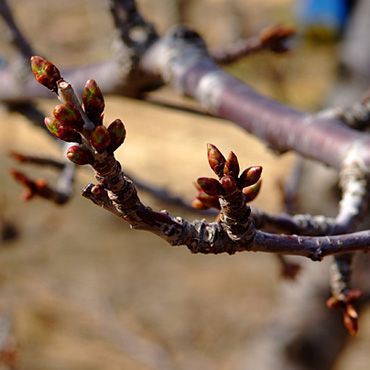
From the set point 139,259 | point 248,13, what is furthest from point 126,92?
point 248,13

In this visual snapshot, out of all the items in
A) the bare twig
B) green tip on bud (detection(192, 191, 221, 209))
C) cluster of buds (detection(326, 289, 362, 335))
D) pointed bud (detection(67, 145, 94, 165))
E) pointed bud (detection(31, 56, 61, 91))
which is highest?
pointed bud (detection(31, 56, 61, 91))

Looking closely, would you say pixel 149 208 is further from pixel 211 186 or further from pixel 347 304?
pixel 347 304

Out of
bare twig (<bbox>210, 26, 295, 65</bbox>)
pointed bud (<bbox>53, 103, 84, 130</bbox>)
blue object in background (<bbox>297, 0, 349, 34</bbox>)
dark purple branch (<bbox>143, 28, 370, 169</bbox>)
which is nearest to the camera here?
pointed bud (<bbox>53, 103, 84, 130</bbox>)

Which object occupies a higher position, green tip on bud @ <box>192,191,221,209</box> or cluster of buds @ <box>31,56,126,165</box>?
Answer: cluster of buds @ <box>31,56,126,165</box>

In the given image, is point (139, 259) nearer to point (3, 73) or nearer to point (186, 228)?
point (3, 73)

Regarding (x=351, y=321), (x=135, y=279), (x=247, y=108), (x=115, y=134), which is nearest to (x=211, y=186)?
(x=115, y=134)

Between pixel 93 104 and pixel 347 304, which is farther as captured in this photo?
pixel 347 304

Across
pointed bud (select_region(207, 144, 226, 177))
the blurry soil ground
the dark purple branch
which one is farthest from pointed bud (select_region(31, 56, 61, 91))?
the blurry soil ground

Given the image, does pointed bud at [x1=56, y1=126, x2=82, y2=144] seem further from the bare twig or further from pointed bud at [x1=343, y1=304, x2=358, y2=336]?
the bare twig
